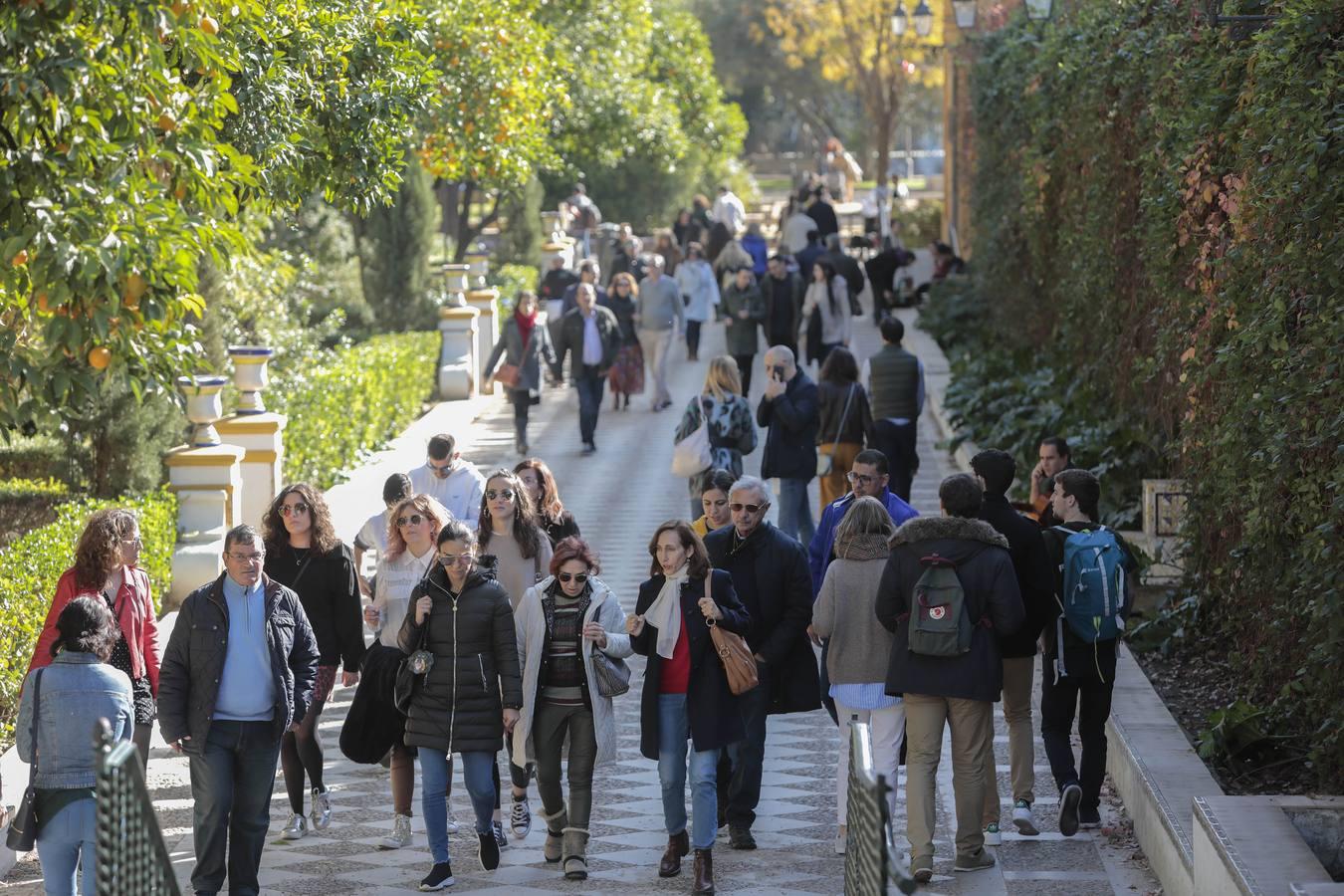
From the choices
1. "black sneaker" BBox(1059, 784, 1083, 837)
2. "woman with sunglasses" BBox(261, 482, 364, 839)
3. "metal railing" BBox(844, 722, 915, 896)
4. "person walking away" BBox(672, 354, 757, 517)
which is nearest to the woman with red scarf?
"person walking away" BBox(672, 354, 757, 517)

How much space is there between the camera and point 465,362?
2406cm

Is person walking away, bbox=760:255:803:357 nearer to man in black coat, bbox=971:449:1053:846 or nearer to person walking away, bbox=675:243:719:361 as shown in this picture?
person walking away, bbox=675:243:719:361

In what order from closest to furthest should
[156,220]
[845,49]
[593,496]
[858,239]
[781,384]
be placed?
[156,220]
[781,384]
[593,496]
[858,239]
[845,49]

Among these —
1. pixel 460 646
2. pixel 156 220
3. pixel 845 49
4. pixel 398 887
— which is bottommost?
pixel 398 887

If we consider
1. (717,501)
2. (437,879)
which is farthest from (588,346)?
(437,879)

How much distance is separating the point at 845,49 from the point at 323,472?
39.8m

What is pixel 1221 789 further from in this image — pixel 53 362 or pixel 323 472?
pixel 323 472

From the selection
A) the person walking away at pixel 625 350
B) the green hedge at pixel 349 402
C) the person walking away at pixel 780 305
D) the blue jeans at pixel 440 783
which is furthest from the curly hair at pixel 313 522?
the person walking away at pixel 780 305

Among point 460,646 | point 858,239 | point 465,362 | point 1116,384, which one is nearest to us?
point 460,646

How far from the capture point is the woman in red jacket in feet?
27.5

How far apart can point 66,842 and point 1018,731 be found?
4050mm

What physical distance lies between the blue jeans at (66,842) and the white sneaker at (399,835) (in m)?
1.86

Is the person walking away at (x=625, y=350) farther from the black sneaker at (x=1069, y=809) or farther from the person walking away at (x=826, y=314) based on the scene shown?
the black sneaker at (x=1069, y=809)

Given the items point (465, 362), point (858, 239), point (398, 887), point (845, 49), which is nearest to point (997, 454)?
point (398, 887)
